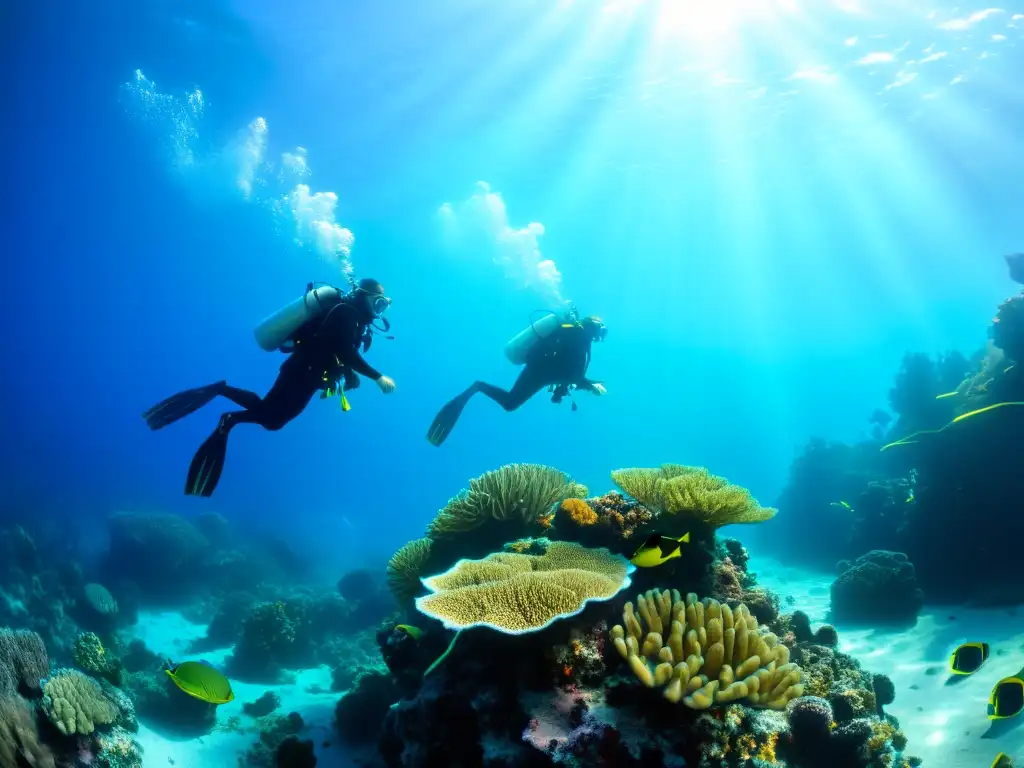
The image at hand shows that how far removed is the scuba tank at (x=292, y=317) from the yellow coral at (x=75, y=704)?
5.09 m

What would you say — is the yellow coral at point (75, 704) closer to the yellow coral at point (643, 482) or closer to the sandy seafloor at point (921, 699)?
the sandy seafloor at point (921, 699)

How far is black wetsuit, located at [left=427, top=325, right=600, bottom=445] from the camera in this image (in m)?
10.1

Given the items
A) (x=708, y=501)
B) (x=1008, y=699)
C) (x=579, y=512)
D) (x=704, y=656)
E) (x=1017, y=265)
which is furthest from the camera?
(x=1017, y=265)

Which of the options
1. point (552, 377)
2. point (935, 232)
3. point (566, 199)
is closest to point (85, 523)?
point (552, 377)

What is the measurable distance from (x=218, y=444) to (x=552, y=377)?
643 centimetres

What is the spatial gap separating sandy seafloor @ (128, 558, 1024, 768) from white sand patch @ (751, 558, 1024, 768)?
0.01 m

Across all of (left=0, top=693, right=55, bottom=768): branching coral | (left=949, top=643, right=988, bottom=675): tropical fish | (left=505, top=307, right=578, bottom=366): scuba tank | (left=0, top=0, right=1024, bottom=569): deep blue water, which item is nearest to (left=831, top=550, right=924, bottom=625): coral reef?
(left=949, top=643, right=988, bottom=675): tropical fish

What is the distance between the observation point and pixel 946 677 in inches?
268

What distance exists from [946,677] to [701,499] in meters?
5.82

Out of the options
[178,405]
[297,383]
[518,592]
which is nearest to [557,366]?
[297,383]

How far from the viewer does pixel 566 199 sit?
44531mm

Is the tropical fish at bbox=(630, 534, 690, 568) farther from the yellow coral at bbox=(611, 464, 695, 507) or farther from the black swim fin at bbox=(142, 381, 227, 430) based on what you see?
the black swim fin at bbox=(142, 381, 227, 430)

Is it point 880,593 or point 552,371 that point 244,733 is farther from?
point 880,593

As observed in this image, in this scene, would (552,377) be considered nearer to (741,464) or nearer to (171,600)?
(171,600)
